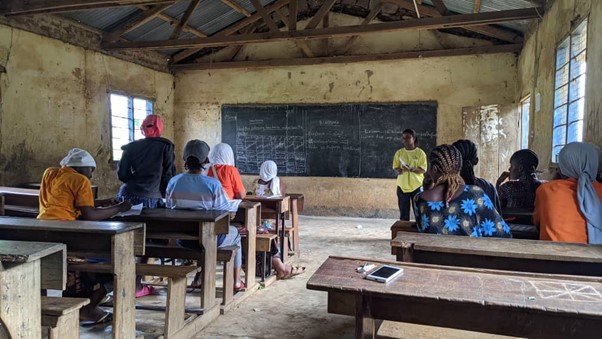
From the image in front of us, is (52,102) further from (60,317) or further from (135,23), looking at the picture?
(60,317)

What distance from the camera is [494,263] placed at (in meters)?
2.22

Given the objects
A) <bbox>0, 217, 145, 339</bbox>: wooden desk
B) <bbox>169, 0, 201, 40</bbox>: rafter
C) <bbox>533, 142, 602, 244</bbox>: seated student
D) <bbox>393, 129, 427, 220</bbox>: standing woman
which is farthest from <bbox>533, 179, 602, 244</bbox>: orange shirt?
<bbox>169, 0, 201, 40</bbox>: rafter

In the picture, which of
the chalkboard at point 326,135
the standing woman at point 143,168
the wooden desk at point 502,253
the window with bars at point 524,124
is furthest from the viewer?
the chalkboard at point 326,135

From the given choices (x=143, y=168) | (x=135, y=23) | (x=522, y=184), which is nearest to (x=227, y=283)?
(x=143, y=168)

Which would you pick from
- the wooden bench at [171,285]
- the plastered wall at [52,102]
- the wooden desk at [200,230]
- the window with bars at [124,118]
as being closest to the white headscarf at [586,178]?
the wooden desk at [200,230]

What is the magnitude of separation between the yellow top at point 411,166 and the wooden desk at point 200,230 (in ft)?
10.6

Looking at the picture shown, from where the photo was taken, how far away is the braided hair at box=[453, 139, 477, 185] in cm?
324

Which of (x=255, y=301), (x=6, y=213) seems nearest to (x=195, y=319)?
(x=255, y=301)

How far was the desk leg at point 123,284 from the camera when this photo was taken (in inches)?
87.9

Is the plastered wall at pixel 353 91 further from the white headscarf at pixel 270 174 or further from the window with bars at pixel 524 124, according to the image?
the white headscarf at pixel 270 174

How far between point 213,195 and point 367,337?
190 centimetres

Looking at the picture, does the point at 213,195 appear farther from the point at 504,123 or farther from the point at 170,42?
the point at 504,123

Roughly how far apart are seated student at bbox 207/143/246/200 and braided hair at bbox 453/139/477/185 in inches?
71.6

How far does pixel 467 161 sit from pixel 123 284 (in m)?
2.51
